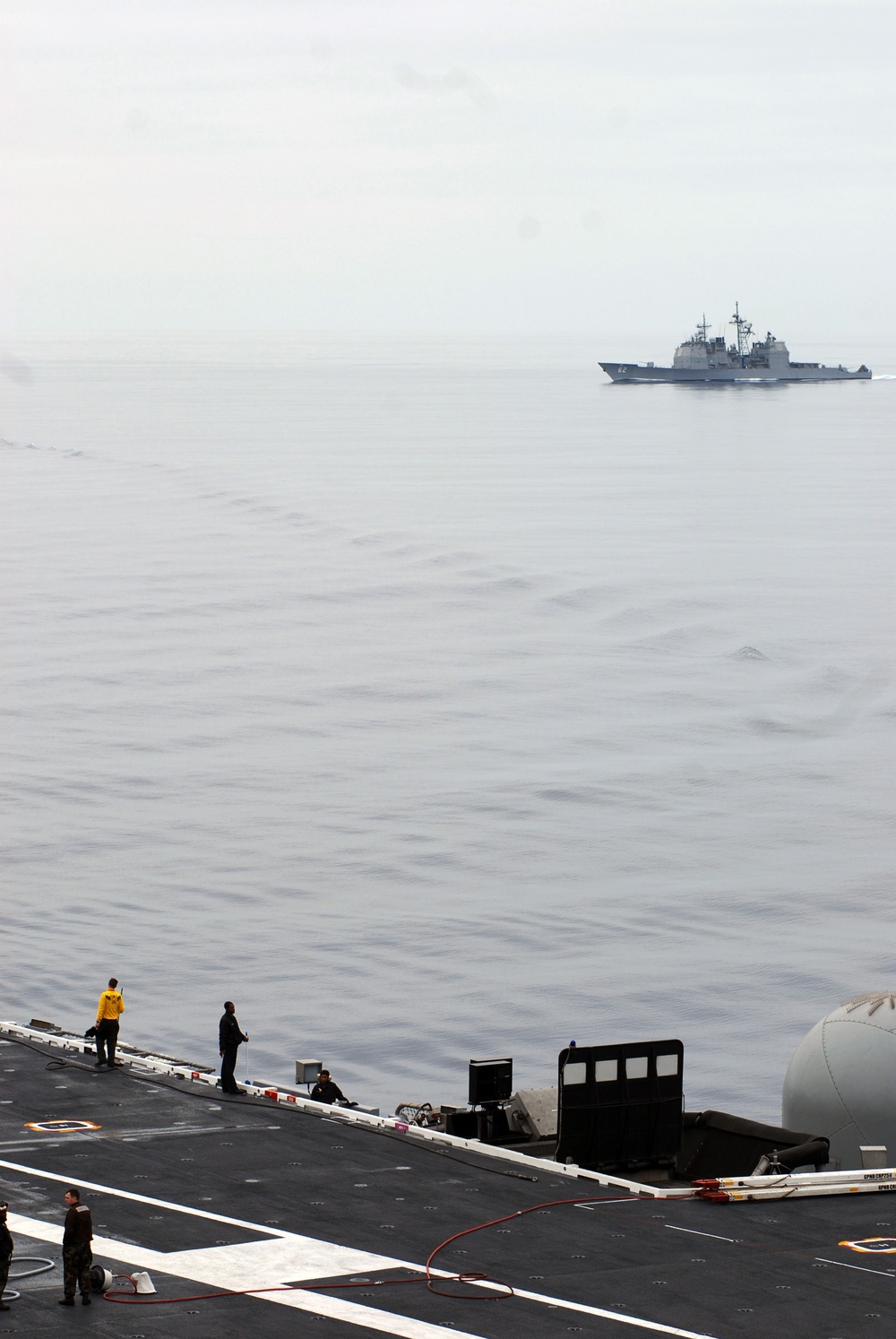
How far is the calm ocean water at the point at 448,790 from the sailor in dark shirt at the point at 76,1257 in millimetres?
18077

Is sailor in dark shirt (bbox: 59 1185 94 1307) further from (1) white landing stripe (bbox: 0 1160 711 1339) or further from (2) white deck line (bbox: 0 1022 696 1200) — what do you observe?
(2) white deck line (bbox: 0 1022 696 1200)

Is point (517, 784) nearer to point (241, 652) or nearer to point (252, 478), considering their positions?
point (241, 652)

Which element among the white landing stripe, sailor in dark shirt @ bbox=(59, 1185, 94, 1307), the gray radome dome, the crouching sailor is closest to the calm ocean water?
the crouching sailor

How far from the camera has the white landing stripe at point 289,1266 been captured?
1853cm

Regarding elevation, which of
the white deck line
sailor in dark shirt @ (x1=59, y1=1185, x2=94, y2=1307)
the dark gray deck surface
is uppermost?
sailor in dark shirt @ (x1=59, y1=1185, x2=94, y2=1307)

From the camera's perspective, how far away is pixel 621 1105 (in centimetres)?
2672

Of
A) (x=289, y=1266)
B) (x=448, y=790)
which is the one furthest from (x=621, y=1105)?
(x=448, y=790)

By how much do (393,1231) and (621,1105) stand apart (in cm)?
595

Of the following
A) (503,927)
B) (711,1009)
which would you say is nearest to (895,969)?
(711,1009)

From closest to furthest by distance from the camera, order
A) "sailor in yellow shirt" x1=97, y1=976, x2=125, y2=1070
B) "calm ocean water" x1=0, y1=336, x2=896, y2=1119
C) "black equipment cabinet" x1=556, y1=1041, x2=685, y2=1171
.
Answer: "black equipment cabinet" x1=556, y1=1041, x2=685, y2=1171 → "sailor in yellow shirt" x1=97, y1=976, x2=125, y2=1070 → "calm ocean water" x1=0, y1=336, x2=896, y2=1119

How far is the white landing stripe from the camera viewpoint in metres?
18.5

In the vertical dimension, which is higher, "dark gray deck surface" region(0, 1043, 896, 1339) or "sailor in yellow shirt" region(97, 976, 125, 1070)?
"sailor in yellow shirt" region(97, 976, 125, 1070)

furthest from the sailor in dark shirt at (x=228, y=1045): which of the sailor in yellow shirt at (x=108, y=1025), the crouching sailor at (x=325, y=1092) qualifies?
the sailor in yellow shirt at (x=108, y=1025)

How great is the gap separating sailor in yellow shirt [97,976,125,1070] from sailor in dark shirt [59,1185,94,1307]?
1087 centimetres
